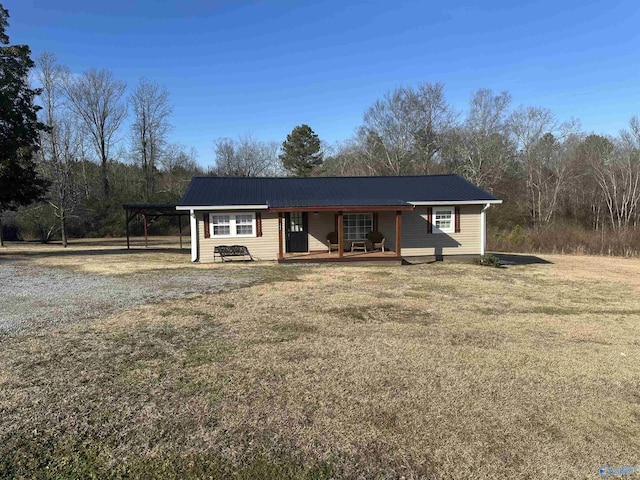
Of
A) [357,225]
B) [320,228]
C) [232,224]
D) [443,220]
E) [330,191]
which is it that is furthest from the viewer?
[330,191]

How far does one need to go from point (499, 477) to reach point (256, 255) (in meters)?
13.4

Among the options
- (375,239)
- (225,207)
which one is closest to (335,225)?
(375,239)

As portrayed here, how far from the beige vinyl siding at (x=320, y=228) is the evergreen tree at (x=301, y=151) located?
2959 cm

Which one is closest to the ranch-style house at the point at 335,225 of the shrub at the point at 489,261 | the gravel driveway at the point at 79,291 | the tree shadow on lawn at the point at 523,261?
the shrub at the point at 489,261

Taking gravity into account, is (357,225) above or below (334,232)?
above

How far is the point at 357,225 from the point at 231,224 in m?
5.09

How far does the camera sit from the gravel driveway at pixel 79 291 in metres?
6.84

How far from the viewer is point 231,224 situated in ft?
50.4

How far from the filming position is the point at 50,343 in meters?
5.35

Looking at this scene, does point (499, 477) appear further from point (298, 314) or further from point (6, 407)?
point (298, 314)

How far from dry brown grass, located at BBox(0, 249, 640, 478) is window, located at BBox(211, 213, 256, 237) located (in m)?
7.99

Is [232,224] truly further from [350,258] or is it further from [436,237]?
[436,237]

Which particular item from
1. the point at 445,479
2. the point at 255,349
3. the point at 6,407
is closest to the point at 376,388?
the point at 445,479

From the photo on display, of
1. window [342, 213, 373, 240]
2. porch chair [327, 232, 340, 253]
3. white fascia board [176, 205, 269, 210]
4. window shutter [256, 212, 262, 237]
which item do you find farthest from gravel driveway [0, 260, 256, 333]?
window [342, 213, 373, 240]
